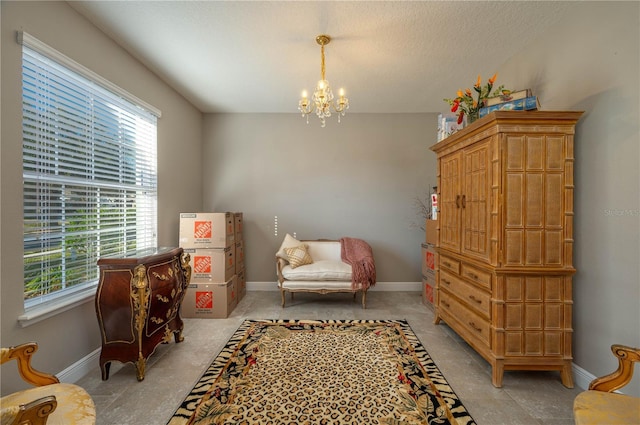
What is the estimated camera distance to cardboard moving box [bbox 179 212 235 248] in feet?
11.1

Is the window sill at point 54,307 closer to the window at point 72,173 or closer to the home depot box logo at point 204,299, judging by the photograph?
the window at point 72,173

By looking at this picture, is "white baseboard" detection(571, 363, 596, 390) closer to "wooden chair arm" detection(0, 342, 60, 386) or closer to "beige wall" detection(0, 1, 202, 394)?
"wooden chair arm" detection(0, 342, 60, 386)

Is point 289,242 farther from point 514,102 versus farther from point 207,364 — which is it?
point 514,102

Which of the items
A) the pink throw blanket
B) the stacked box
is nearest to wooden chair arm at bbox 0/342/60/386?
the pink throw blanket

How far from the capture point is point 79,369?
83.0 inches

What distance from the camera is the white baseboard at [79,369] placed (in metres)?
2.00

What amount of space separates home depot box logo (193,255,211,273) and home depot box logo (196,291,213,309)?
0.92ft

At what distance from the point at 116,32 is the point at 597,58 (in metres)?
3.98

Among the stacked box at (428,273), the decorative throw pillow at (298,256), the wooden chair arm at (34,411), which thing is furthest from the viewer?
the decorative throw pillow at (298,256)

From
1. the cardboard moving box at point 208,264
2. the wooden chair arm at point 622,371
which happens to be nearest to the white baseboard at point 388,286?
the cardboard moving box at point 208,264

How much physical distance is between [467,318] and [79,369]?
10.8 feet

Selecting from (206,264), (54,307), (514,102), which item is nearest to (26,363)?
(54,307)

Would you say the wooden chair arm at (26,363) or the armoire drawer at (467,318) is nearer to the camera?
the wooden chair arm at (26,363)

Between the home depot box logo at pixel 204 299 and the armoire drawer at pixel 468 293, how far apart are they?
2.82 meters
